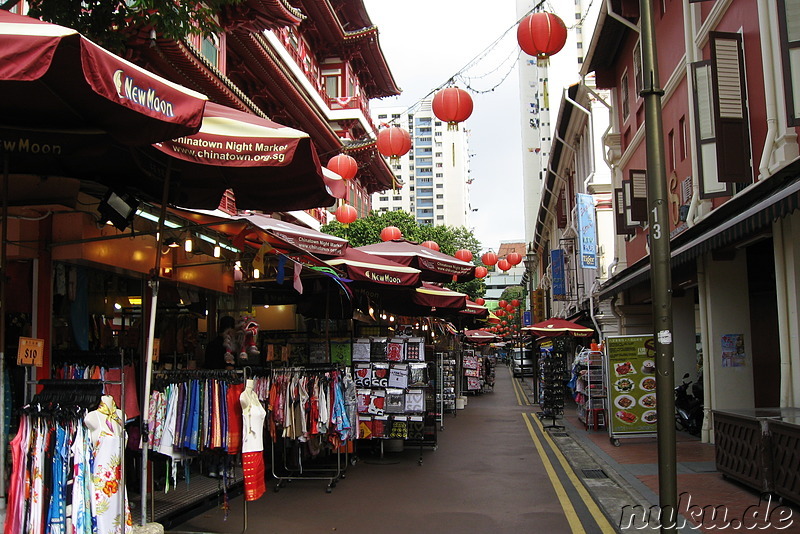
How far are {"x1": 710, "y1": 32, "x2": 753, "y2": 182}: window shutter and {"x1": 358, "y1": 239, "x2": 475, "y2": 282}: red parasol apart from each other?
5177 mm

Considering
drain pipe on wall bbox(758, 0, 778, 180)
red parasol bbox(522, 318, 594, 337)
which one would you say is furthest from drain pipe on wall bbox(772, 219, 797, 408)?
red parasol bbox(522, 318, 594, 337)

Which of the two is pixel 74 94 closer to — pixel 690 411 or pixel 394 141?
pixel 394 141

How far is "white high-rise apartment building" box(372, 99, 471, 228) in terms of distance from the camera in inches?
6289

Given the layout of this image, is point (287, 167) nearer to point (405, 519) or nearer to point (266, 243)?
point (266, 243)

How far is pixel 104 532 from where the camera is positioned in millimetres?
5109

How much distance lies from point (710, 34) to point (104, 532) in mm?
10486

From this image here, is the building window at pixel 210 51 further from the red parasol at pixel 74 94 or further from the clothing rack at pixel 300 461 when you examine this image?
the red parasol at pixel 74 94

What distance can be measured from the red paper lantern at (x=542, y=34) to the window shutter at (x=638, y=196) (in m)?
8.59

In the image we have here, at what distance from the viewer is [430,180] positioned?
17025 centimetres

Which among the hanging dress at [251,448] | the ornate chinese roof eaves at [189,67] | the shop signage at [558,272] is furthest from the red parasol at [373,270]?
the shop signage at [558,272]

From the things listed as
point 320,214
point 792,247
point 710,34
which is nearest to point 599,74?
point 710,34

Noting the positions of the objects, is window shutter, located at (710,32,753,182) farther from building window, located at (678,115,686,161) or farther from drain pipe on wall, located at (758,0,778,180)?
building window, located at (678,115,686,161)

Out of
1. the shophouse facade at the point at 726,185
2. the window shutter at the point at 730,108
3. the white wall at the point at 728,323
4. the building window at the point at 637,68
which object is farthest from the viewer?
the building window at the point at 637,68

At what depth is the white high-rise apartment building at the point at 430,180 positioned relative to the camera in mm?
159750
